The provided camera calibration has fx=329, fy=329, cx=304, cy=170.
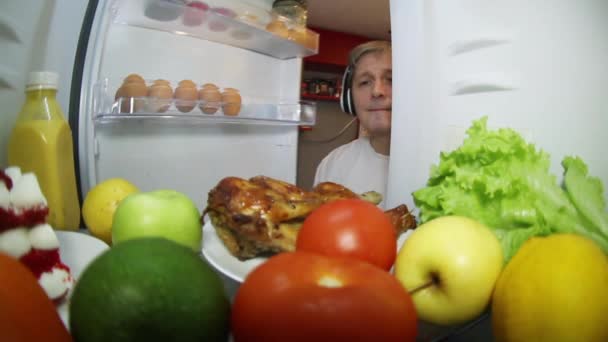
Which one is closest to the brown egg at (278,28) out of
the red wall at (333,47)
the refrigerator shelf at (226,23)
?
the refrigerator shelf at (226,23)

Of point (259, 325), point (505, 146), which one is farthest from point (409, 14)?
point (259, 325)

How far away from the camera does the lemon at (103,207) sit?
581 mm

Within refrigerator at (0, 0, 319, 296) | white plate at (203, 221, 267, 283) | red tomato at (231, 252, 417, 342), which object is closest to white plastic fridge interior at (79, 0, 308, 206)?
refrigerator at (0, 0, 319, 296)

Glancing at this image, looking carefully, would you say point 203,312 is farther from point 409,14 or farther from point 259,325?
point 409,14

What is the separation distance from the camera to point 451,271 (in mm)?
373

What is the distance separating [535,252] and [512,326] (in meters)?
0.09

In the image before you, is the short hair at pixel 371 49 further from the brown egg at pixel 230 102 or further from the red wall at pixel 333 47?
the red wall at pixel 333 47

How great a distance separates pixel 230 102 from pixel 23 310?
0.79 m

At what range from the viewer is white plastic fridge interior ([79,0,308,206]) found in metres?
0.76

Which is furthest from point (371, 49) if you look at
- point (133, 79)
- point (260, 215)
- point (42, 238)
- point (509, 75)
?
point (42, 238)

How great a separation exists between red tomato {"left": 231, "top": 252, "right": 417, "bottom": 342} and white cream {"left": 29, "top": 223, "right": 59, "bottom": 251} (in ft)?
0.88

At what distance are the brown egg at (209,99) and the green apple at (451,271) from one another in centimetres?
70

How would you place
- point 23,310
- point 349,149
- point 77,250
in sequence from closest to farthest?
1. point 23,310
2. point 77,250
3. point 349,149

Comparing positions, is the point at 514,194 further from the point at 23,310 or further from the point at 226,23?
the point at 226,23
